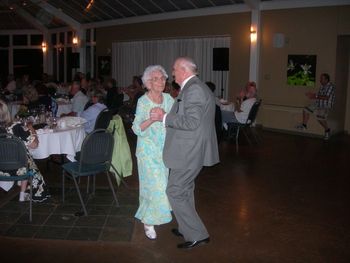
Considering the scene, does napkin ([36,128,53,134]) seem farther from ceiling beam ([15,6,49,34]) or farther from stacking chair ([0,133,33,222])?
ceiling beam ([15,6,49,34])

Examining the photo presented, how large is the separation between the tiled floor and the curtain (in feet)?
23.2

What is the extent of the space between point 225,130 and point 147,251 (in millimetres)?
5196

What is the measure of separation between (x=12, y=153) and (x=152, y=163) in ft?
4.67

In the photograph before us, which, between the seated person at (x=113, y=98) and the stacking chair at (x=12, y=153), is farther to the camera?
the seated person at (x=113, y=98)

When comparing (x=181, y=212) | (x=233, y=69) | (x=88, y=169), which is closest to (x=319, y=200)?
(x=181, y=212)

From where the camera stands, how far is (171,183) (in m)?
3.38

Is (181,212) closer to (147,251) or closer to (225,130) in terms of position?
(147,251)

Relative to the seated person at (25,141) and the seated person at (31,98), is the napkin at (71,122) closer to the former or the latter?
the seated person at (25,141)

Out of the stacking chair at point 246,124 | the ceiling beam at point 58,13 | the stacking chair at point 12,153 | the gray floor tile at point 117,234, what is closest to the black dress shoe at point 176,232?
the gray floor tile at point 117,234

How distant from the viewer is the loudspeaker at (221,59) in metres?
10.5

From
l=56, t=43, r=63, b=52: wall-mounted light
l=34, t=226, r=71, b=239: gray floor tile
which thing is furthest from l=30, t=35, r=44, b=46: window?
l=34, t=226, r=71, b=239: gray floor tile

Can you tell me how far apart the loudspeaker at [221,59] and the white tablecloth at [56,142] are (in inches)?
241

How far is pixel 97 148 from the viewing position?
430cm

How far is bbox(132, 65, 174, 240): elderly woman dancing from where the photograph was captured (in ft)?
11.7
